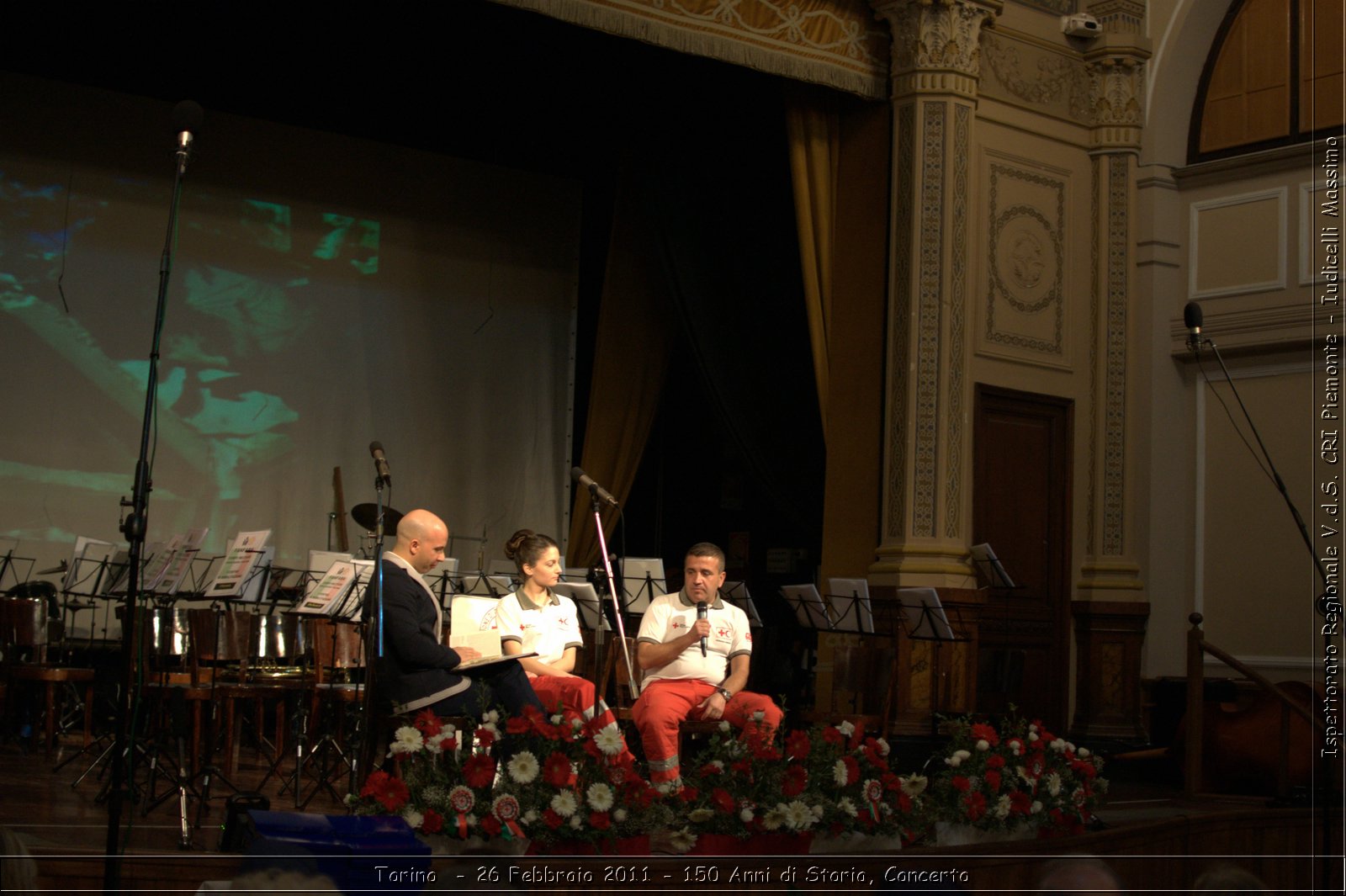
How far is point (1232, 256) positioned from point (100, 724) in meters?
7.97

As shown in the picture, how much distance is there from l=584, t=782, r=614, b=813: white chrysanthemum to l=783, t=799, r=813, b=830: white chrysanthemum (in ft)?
2.22

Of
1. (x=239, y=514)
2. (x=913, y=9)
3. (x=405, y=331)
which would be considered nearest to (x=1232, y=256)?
(x=913, y=9)

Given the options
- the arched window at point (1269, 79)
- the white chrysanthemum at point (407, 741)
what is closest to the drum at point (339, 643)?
the white chrysanthemum at point (407, 741)

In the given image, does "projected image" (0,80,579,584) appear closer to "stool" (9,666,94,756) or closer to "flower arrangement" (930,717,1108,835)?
"stool" (9,666,94,756)

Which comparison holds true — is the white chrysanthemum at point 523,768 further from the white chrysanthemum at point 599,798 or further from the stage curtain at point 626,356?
the stage curtain at point 626,356

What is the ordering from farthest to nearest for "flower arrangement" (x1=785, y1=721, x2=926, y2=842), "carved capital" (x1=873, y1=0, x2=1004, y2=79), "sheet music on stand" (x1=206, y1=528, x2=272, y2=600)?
"carved capital" (x1=873, y1=0, x2=1004, y2=79), "sheet music on stand" (x1=206, y1=528, x2=272, y2=600), "flower arrangement" (x1=785, y1=721, x2=926, y2=842)

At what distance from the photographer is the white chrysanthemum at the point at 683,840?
4750 mm

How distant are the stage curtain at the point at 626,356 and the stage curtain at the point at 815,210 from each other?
2.41m

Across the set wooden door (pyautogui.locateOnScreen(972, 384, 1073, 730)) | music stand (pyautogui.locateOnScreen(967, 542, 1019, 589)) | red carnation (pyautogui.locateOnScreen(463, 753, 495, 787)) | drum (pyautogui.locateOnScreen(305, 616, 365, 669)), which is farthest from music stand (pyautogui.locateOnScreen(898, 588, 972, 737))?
red carnation (pyautogui.locateOnScreen(463, 753, 495, 787))

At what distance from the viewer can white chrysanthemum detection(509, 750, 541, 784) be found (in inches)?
177

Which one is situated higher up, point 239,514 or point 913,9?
point 913,9

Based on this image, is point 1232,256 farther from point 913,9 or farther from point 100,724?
point 100,724

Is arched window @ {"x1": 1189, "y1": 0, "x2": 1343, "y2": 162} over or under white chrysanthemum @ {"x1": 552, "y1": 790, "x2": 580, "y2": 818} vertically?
over

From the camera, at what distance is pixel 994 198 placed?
8977 millimetres
